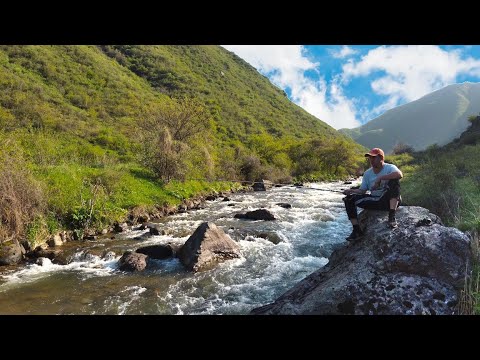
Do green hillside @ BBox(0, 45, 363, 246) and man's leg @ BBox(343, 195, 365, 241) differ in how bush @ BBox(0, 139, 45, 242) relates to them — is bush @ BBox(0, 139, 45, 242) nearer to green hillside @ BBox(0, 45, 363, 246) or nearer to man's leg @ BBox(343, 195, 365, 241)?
green hillside @ BBox(0, 45, 363, 246)

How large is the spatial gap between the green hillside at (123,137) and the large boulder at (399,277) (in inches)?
441

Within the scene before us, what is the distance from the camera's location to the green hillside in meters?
14.5

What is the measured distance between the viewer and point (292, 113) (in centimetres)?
9631

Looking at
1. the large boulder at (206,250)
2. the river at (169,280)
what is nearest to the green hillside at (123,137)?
the river at (169,280)

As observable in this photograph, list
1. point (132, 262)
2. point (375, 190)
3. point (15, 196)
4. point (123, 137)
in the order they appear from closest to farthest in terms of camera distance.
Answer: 1. point (375, 190)
2. point (132, 262)
3. point (15, 196)
4. point (123, 137)

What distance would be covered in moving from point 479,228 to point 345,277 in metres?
3.19

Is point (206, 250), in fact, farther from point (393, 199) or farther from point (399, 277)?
point (399, 277)

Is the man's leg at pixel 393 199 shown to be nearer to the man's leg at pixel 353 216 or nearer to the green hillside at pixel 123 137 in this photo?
the man's leg at pixel 353 216

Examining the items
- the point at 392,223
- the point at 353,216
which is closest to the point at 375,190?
the point at 353,216

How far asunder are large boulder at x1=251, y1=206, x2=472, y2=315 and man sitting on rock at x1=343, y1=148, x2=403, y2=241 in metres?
0.99

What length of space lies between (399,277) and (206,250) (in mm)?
6821

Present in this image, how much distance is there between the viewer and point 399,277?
5055 millimetres
